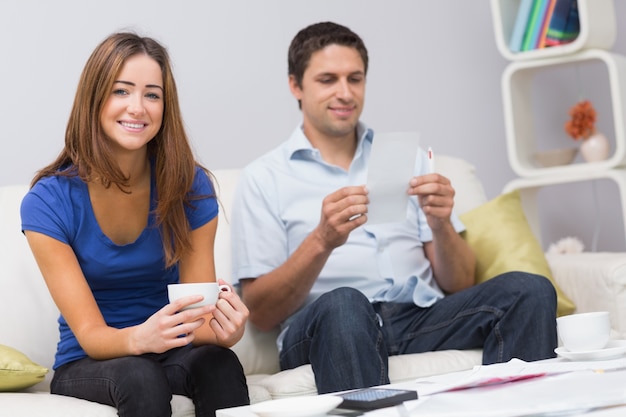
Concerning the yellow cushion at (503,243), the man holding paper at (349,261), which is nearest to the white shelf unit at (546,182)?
the yellow cushion at (503,243)

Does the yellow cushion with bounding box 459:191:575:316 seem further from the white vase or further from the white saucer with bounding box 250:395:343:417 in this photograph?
the white saucer with bounding box 250:395:343:417

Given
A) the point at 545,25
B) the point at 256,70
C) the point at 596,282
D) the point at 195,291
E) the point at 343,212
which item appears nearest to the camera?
the point at 195,291

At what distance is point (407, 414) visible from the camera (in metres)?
1.20

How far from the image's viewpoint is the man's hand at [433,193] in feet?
7.14

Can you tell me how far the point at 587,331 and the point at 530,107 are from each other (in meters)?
2.00

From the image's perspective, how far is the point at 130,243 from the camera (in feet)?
6.54

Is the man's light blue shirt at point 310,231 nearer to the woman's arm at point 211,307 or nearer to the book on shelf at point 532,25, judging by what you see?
the woman's arm at point 211,307

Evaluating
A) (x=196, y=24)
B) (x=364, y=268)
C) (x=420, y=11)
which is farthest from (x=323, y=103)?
(x=420, y=11)

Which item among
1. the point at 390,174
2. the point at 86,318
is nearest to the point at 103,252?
the point at 86,318

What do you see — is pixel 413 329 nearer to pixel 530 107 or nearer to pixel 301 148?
pixel 301 148

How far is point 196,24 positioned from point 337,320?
4.47 ft

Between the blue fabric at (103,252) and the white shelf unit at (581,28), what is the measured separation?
1588mm

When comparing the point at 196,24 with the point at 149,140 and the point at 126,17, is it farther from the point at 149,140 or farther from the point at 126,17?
the point at 149,140

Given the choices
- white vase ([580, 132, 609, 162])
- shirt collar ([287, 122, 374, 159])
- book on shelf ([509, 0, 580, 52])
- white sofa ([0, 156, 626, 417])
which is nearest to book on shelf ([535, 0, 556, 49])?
book on shelf ([509, 0, 580, 52])
